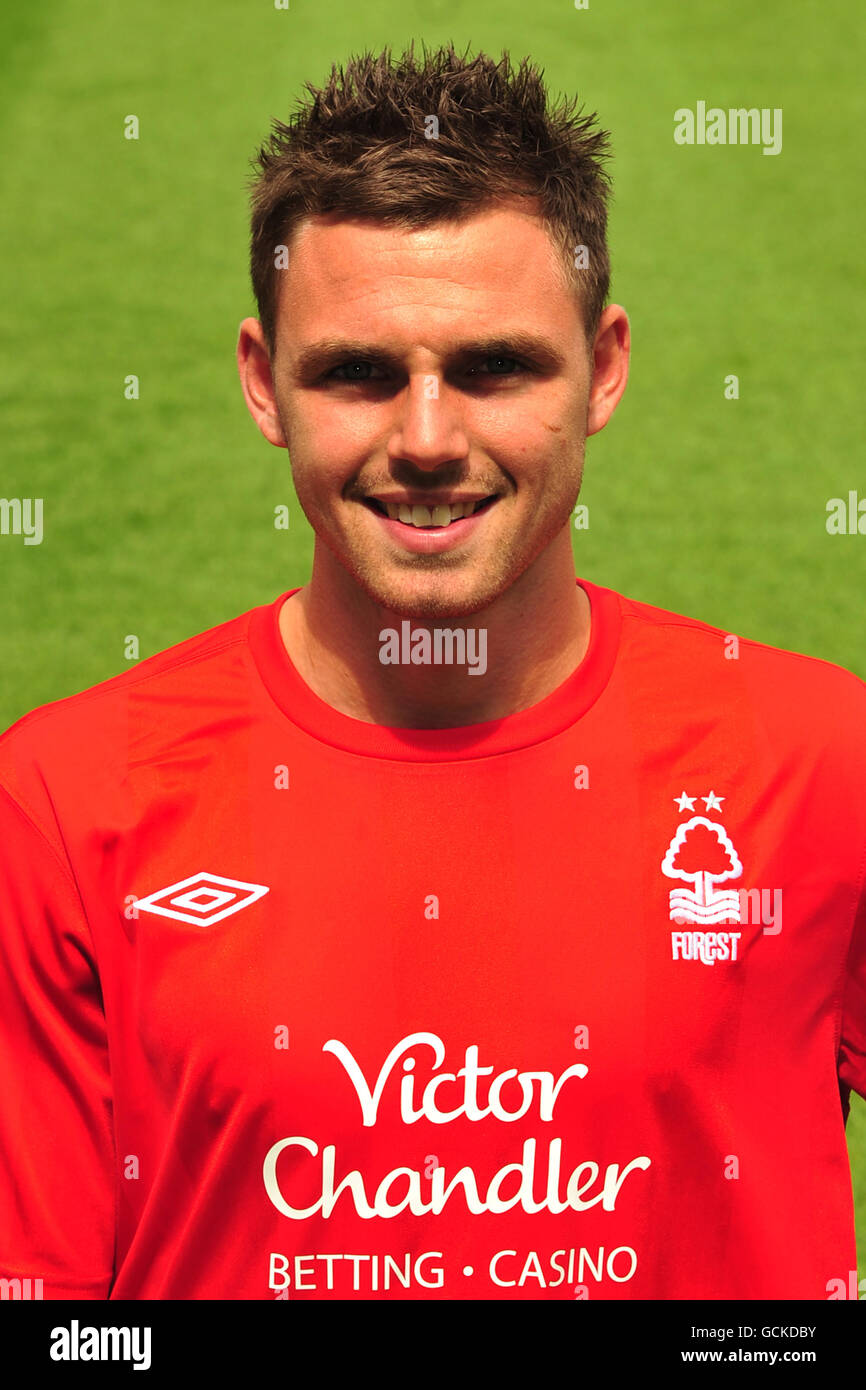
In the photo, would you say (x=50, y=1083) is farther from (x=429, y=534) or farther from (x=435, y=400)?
(x=435, y=400)

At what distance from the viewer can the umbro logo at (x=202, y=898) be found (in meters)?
2.72

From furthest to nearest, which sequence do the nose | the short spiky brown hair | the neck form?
the neck → the short spiky brown hair → the nose

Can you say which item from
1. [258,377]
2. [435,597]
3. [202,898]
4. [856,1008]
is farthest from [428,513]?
[856,1008]

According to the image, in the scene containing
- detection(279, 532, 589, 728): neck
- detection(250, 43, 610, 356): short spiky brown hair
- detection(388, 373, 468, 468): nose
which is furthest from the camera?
detection(279, 532, 589, 728): neck

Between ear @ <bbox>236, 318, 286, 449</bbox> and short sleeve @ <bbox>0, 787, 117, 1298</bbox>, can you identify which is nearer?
short sleeve @ <bbox>0, 787, 117, 1298</bbox>

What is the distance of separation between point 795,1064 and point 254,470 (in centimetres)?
493

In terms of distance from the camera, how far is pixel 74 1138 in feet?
9.41

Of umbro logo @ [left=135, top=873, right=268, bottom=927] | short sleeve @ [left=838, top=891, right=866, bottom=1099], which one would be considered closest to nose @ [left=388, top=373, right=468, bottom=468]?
umbro logo @ [left=135, top=873, right=268, bottom=927]

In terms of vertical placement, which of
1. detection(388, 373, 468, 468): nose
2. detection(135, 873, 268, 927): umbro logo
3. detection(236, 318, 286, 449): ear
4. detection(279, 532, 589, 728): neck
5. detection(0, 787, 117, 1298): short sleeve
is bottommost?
detection(0, 787, 117, 1298): short sleeve

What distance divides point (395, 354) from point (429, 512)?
22 cm

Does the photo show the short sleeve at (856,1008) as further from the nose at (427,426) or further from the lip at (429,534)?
the nose at (427,426)

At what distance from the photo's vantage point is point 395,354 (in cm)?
263

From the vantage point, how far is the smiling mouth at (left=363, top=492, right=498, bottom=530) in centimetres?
264

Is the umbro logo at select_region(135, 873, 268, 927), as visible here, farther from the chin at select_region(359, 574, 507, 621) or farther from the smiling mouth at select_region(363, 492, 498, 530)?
the smiling mouth at select_region(363, 492, 498, 530)
